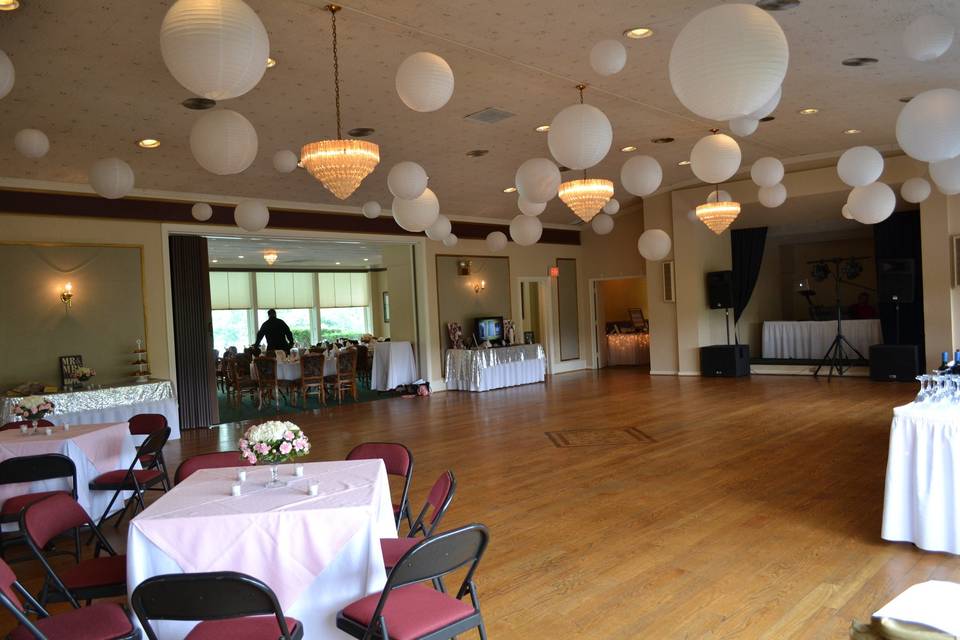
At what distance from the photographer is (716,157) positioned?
5.71m

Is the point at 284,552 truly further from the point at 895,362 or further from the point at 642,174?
the point at 895,362

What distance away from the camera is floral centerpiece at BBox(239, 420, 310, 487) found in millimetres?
3311

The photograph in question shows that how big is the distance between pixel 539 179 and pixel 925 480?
3.61 metres

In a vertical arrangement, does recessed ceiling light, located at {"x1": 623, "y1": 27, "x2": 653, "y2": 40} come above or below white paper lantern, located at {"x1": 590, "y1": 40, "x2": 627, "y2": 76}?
above

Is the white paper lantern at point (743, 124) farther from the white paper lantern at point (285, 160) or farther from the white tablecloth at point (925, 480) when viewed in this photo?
the white paper lantern at point (285, 160)

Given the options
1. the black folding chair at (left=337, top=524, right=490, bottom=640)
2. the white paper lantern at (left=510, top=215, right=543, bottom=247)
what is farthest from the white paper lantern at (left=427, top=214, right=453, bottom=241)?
the black folding chair at (left=337, top=524, right=490, bottom=640)

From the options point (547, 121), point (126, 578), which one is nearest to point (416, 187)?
point (547, 121)

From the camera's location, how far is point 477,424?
932cm

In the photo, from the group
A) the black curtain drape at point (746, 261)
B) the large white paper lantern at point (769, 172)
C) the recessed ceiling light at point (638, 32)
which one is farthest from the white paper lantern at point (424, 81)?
the black curtain drape at point (746, 261)

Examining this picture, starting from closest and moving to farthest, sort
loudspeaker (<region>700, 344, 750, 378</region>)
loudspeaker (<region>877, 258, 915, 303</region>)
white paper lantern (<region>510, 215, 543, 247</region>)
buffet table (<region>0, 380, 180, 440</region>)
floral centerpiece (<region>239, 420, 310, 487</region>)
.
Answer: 1. floral centerpiece (<region>239, 420, 310, 487</region>)
2. buffet table (<region>0, 380, 180, 440</region>)
3. white paper lantern (<region>510, 215, 543, 247</region>)
4. loudspeaker (<region>877, 258, 915, 303</region>)
5. loudspeaker (<region>700, 344, 750, 378</region>)

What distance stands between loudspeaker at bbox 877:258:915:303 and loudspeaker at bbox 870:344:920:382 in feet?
2.58

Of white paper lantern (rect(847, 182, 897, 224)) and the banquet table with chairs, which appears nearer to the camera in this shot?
the banquet table with chairs

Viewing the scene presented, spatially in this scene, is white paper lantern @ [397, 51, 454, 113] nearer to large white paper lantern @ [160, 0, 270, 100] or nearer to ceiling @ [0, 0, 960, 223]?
ceiling @ [0, 0, 960, 223]

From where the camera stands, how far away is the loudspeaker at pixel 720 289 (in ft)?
43.4
